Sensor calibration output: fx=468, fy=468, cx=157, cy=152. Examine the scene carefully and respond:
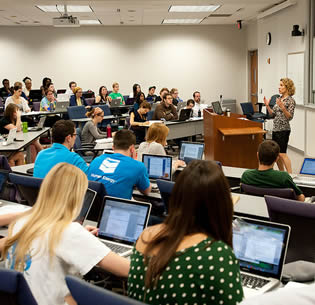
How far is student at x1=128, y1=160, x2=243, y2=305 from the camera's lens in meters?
1.61

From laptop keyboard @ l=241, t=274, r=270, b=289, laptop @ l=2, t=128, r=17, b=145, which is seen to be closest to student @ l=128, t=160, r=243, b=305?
laptop keyboard @ l=241, t=274, r=270, b=289

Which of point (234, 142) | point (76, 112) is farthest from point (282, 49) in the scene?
point (76, 112)

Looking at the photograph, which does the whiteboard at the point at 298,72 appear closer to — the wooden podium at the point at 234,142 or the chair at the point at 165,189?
the wooden podium at the point at 234,142

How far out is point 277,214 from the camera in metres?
2.81

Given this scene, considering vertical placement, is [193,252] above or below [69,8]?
below

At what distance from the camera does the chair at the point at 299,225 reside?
2.65m

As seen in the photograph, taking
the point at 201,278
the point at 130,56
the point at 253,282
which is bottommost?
the point at 253,282

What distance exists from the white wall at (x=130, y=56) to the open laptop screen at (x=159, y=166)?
12310 mm

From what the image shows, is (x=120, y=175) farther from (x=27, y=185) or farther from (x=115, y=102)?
(x=115, y=102)

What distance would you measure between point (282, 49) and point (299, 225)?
942 centimetres

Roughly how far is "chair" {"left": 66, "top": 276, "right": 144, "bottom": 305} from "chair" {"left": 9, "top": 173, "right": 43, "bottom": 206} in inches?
83.7

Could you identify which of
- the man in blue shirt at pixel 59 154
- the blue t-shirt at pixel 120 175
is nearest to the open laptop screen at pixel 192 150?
the man in blue shirt at pixel 59 154

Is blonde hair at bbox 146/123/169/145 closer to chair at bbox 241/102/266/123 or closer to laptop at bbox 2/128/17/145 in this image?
laptop at bbox 2/128/17/145

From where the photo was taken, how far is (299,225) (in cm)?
270
